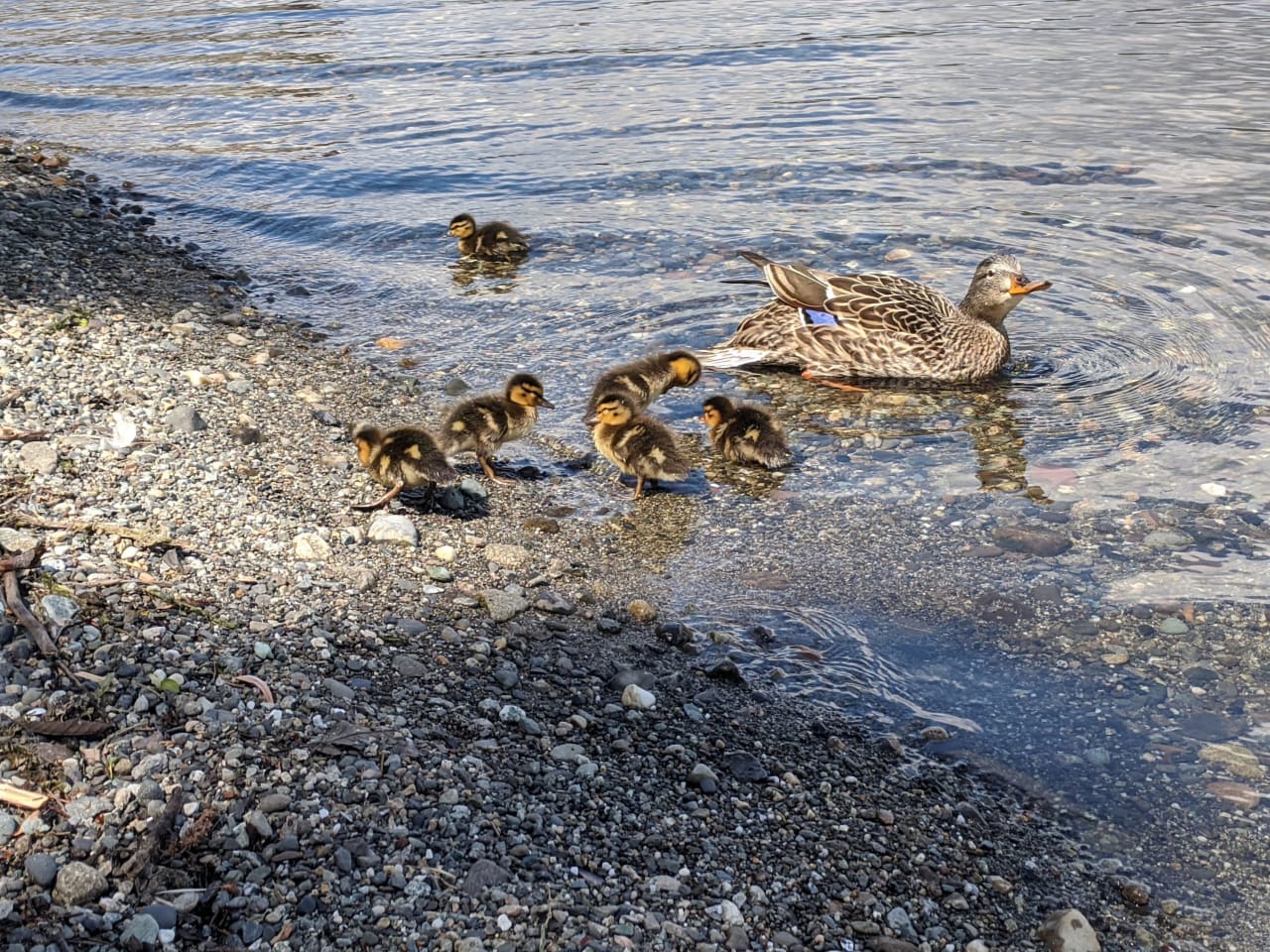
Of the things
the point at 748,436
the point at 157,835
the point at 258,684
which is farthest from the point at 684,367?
the point at 157,835

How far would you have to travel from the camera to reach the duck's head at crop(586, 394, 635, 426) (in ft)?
21.6

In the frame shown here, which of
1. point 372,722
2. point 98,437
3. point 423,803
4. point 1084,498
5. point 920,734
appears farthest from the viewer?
point 1084,498

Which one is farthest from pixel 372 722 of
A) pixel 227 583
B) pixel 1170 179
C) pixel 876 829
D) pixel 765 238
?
pixel 1170 179

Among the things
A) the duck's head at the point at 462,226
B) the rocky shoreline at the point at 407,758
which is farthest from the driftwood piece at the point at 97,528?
the duck's head at the point at 462,226

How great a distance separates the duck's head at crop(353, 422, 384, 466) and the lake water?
3.66ft

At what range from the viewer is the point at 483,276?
33.8 ft

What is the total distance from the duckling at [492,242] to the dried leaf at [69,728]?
746 centimetres

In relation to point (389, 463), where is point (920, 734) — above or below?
below

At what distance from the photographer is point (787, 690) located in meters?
4.79

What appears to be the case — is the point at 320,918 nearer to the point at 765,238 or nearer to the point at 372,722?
the point at 372,722

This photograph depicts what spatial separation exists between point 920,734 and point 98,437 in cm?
403

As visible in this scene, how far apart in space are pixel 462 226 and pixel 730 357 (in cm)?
357

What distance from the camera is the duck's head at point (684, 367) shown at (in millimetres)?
7536

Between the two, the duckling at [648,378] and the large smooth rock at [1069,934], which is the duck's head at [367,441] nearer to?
the duckling at [648,378]
